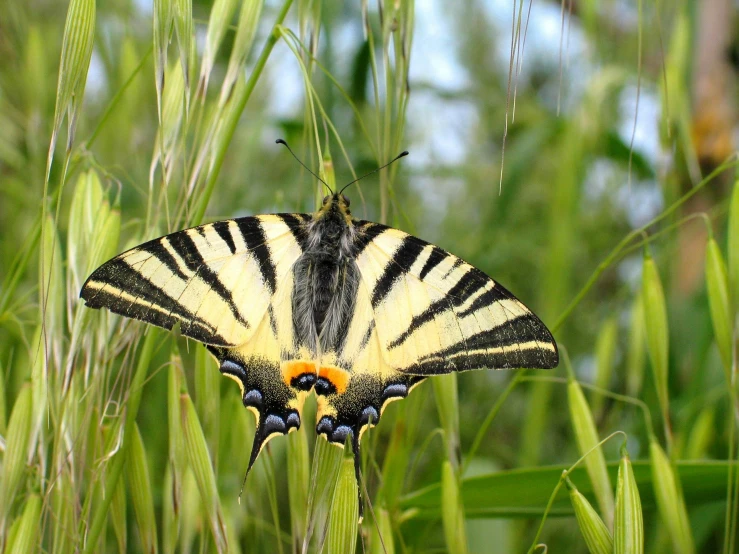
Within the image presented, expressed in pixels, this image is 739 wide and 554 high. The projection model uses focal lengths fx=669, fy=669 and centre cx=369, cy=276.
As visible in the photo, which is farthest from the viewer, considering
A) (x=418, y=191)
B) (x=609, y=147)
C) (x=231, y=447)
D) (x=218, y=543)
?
(x=418, y=191)

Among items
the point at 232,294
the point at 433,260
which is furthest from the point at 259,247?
the point at 433,260

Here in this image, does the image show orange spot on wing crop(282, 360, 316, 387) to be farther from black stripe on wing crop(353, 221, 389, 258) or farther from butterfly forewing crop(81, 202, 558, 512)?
black stripe on wing crop(353, 221, 389, 258)

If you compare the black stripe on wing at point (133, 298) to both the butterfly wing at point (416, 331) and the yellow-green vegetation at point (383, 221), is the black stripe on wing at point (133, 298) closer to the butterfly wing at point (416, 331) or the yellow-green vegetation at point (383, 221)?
the yellow-green vegetation at point (383, 221)

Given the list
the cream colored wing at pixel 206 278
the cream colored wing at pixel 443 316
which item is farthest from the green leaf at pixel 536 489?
the cream colored wing at pixel 206 278

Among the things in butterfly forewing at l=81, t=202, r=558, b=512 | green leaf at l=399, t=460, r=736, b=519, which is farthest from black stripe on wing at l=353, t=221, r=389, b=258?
green leaf at l=399, t=460, r=736, b=519

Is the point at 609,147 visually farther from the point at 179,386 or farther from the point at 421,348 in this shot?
the point at 179,386

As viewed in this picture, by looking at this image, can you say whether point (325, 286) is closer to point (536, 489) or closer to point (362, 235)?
point (362, 235)

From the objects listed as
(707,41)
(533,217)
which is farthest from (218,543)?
(707,41)

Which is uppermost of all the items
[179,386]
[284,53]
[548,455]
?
[284,53]
